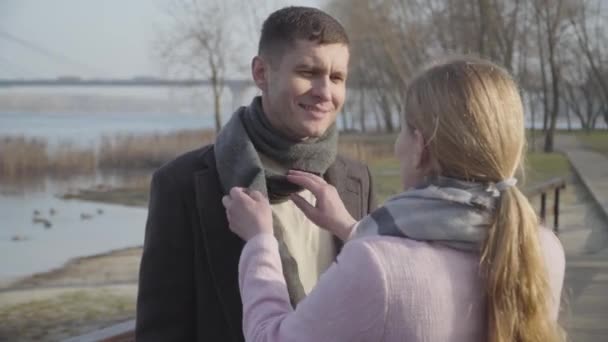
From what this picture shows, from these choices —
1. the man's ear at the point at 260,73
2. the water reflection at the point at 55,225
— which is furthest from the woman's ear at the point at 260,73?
the water reflection at the point at 55,225

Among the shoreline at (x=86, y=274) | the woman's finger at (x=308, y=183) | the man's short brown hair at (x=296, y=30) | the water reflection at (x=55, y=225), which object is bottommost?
the water reflection at (x=55, y=225)

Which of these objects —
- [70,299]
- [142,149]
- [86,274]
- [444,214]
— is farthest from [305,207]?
[142,149]

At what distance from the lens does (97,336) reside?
2.91 metres

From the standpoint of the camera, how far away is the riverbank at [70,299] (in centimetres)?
841

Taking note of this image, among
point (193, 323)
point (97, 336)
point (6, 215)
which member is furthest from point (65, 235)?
point (193, 323)

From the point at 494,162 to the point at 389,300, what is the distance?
1.06 ft

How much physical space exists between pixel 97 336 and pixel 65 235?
13497mm

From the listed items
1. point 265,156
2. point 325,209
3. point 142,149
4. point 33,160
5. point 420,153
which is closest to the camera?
point 420,153

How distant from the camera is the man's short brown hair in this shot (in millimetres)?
2037

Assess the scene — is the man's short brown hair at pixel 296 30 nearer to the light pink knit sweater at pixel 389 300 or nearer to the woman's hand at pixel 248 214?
the woman's hand at pixel 248 214

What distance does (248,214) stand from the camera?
1682 mm

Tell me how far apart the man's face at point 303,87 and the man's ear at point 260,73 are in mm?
16

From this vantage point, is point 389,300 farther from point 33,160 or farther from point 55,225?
point 33,160

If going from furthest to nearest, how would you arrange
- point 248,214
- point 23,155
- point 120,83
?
point 120,83 < point 23,155 < point 248,214
